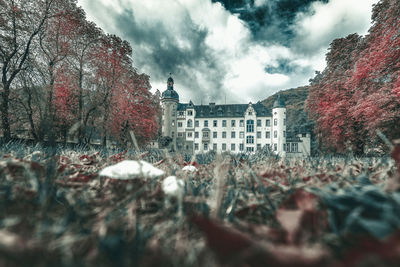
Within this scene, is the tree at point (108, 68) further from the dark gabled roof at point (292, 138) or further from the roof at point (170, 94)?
the dark gabled roof at point (292, 138)

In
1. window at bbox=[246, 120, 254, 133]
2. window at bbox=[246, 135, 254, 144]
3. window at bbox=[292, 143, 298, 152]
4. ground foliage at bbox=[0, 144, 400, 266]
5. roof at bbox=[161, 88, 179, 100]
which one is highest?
roof at bbox=[161, 88, 179, 100]

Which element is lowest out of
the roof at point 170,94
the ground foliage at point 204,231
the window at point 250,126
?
the ground foliage at point 204,231

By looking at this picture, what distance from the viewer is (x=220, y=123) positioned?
33438mm

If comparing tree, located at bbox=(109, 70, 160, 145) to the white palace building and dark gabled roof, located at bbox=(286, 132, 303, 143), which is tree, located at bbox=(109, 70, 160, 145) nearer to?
the white palace building

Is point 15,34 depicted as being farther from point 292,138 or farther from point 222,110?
point 292,138

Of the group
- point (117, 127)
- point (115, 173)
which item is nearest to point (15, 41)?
point (117, 127)

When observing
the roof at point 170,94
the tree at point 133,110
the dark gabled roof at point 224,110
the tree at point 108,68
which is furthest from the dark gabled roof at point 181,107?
the tree at point 108,68

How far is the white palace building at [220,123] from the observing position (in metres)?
31.2

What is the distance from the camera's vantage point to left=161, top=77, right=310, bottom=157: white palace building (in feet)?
102

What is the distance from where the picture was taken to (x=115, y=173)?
29.8 inches

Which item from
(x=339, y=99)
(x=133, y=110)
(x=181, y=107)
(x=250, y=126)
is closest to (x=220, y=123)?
(x=250, y=126)

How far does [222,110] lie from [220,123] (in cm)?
297

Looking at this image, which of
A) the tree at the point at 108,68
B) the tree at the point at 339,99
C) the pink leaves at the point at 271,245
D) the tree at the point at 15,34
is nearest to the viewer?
the pink leaves at the point at 271,245

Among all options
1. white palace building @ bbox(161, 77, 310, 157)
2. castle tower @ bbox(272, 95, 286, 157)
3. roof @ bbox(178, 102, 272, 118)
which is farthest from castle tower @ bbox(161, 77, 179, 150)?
castle tower @ bbox(272, 95, 286, 157)
